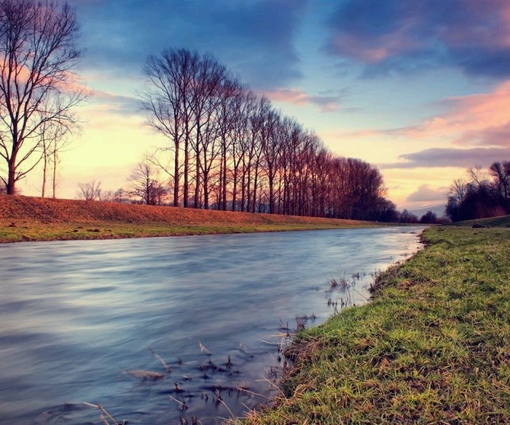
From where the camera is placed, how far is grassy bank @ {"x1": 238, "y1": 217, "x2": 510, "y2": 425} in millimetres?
2916

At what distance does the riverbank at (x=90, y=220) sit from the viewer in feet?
75.2

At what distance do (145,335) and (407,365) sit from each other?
138 inches

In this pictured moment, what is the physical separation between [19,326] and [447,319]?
232 inches

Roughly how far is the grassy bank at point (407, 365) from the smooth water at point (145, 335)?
612mm

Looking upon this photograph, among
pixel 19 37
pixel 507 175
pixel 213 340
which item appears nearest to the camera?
pixel 213 340

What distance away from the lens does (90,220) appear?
98.7 ft

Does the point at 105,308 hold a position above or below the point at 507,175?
below

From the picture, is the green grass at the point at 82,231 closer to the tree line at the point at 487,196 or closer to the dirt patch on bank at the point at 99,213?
the dirt patch on bank at the point at 99,213

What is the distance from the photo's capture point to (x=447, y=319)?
4.99m

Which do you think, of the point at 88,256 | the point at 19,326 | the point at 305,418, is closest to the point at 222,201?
the point at 88,256

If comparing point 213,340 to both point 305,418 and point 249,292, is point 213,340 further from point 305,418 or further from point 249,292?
point 249,292

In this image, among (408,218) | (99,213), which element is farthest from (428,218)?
(99,213)

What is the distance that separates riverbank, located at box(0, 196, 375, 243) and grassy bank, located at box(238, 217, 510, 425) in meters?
20.0

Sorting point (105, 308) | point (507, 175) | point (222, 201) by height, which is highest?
point (507, 175)
